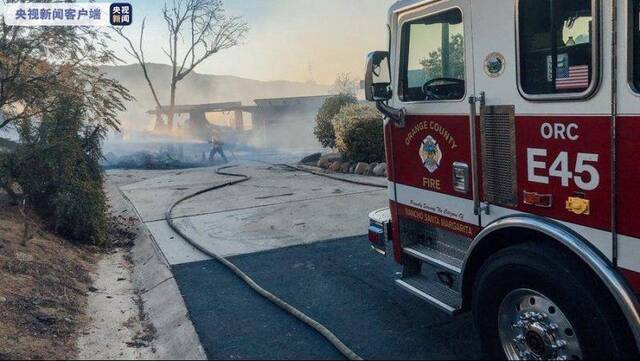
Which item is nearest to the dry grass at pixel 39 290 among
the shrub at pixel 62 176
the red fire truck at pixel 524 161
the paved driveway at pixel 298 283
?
the shrub at pixel 62 176

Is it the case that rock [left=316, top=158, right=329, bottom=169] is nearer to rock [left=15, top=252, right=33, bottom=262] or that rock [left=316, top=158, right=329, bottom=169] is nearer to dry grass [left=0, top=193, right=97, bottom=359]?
dry grass [left=0, top=193, right=97, bottom=359]

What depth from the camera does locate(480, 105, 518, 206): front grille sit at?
3.25 meters

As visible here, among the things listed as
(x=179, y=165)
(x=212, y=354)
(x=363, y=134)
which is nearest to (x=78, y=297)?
(x=212, y=354)

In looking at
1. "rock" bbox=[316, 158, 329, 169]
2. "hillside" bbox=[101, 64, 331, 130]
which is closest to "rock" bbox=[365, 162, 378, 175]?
"rock" bbox=[316, 158, 329, 169]

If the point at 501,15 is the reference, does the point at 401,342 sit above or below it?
below

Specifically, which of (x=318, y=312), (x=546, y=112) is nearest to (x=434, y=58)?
(x=546, y=112)

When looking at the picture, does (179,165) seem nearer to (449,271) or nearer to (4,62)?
(4,62)

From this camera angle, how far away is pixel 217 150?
24047 mm

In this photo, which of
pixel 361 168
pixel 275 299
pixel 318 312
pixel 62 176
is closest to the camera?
pixel 318 312

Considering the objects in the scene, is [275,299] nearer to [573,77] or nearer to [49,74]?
[573,77]

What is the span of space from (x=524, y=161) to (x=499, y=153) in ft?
0.68

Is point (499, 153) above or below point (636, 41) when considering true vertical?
below

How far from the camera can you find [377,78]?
4.35m

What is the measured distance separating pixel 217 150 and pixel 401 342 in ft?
68.9
